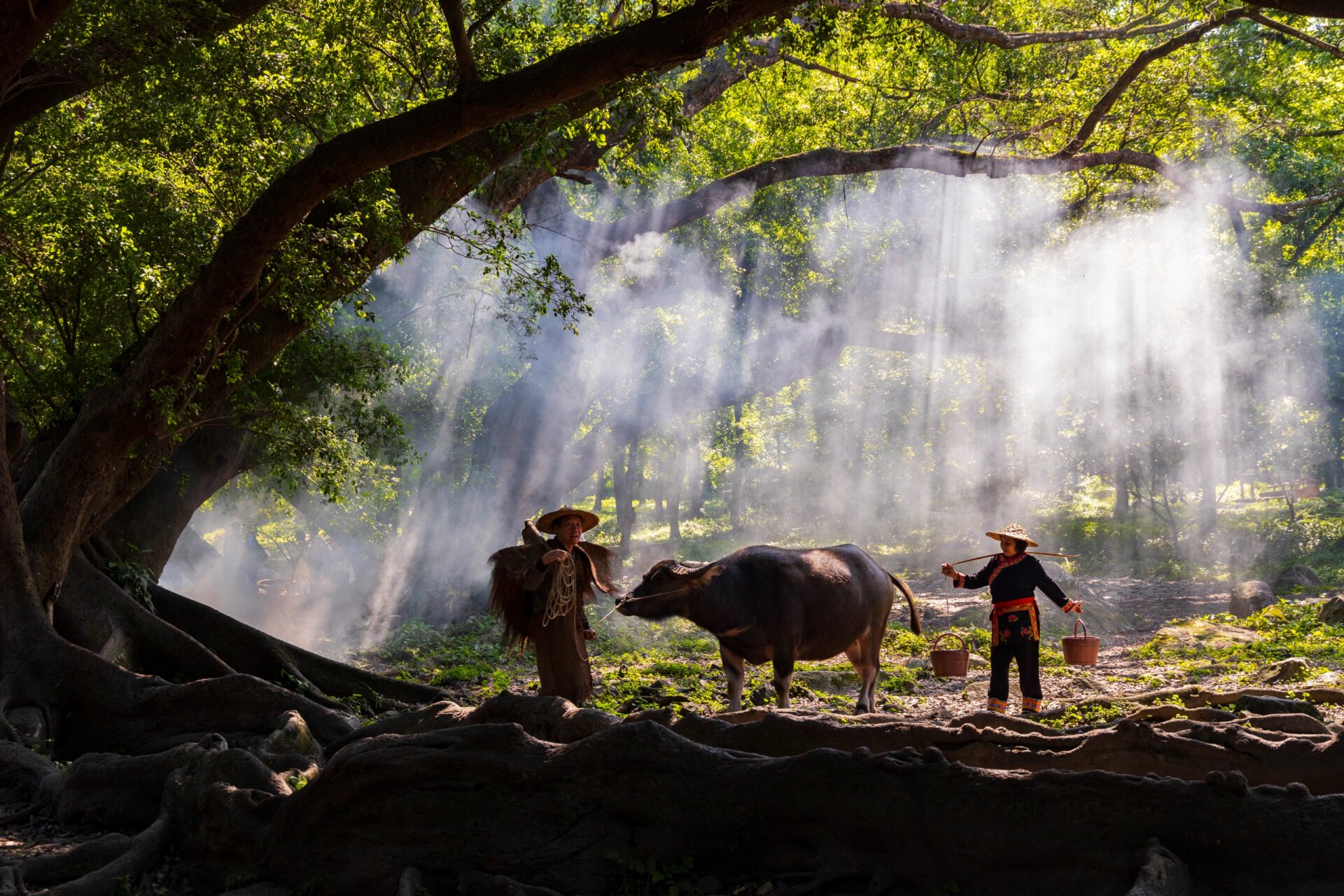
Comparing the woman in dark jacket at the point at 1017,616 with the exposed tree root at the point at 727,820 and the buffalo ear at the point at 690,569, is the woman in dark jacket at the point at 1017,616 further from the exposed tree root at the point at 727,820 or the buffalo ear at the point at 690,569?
the exposed tree root at the point at 727,820

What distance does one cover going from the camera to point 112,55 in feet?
25.9

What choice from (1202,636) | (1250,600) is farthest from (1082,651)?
(1250,600)

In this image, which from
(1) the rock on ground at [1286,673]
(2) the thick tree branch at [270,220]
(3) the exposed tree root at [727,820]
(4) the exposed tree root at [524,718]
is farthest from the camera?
(1) the rock on ground at [1286,673]

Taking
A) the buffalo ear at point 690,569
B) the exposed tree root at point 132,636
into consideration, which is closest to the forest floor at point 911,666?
the buffalo ear at point 690,569

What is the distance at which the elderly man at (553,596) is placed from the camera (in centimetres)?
745

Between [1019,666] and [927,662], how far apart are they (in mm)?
5790

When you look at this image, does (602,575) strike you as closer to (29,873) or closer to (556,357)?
→ (29,873)

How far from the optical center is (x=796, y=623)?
385 inches

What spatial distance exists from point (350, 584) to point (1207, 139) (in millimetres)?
28628

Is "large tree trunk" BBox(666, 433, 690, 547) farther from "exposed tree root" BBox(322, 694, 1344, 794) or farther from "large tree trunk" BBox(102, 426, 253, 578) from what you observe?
"exposed tree root" BBox(322, 694, 1344, 794)

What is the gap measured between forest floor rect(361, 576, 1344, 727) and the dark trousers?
0.34 meters

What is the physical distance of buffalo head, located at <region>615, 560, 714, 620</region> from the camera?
9635mm

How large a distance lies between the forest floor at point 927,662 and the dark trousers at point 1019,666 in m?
0.34

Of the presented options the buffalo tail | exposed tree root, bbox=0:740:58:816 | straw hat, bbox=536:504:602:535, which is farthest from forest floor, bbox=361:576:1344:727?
exposed tree root, bbox=0:740:58:816
